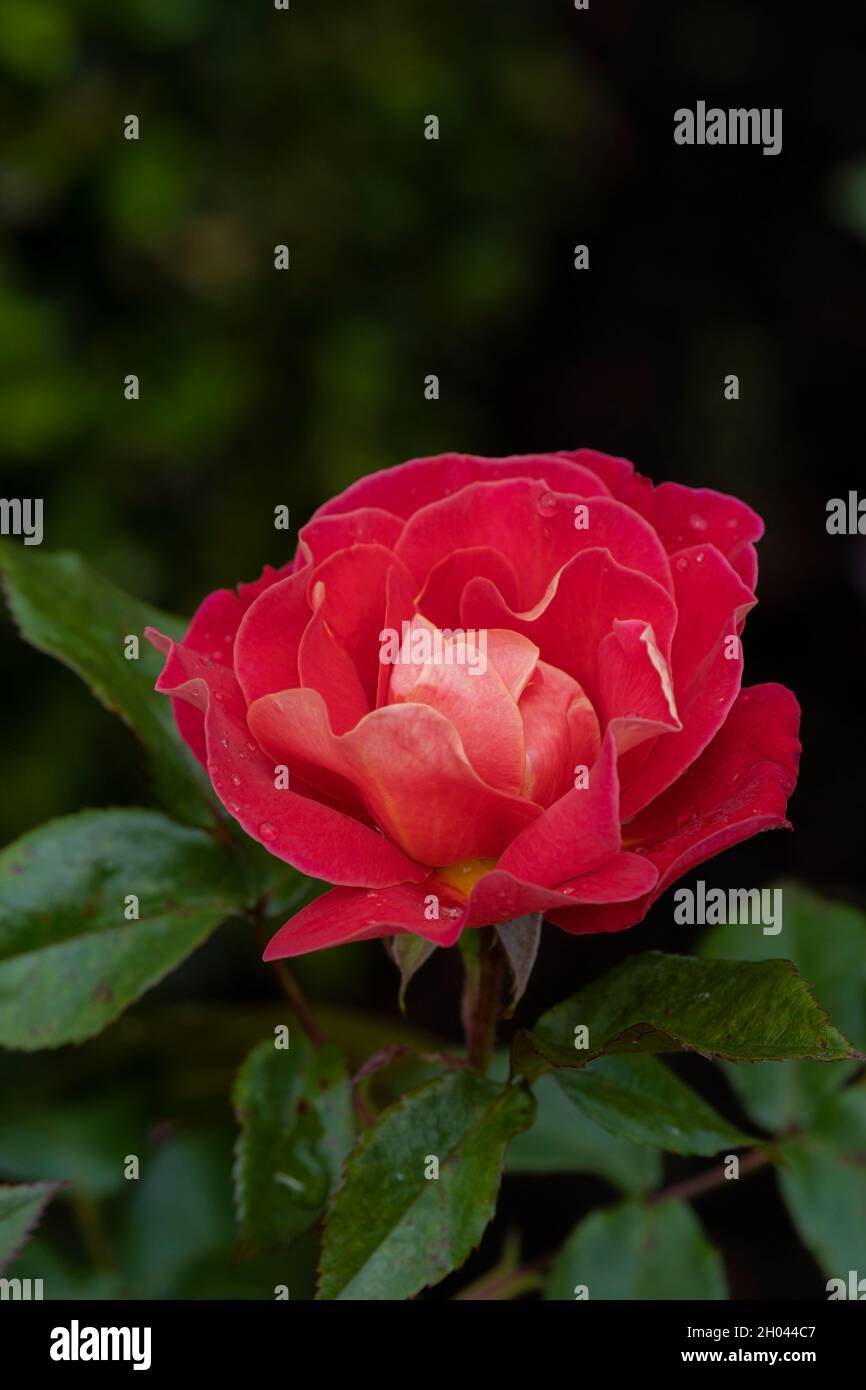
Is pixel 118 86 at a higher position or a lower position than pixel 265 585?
higher

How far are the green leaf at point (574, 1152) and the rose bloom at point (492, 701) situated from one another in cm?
32

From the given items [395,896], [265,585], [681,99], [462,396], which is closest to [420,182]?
[462,396]

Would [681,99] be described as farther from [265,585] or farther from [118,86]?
[265,585]

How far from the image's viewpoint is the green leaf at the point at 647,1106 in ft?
2.26

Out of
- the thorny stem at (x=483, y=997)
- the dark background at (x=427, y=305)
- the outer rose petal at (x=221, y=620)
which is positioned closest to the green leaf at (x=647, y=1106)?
the thorny stem at (x=483, y=997)

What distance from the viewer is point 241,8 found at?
1.70 m

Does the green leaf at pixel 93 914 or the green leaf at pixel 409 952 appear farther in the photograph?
the green leaf at pixel 93 914

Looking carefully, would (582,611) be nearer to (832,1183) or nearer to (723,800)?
(723,800)

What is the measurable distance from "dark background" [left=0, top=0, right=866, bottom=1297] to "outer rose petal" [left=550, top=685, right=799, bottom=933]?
2.80 ft

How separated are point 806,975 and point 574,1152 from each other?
0.18m

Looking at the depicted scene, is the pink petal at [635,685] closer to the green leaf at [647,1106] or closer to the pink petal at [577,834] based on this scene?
the pink petal at [577,834]

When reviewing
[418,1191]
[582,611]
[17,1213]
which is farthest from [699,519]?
[17,1213]

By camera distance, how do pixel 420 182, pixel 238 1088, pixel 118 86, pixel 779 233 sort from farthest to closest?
pixel 779 233 → pixel 420 182 → pixel 118 86 → pixel 238 1088

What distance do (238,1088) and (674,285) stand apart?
1999 millimetres
